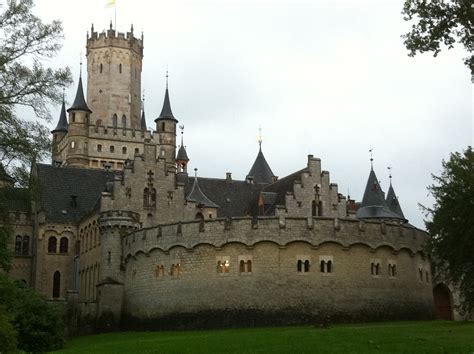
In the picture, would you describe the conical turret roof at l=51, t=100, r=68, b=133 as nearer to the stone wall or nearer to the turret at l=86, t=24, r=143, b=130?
the turret at l=86, t=24, r=143, b=130

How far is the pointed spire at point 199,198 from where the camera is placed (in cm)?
6581

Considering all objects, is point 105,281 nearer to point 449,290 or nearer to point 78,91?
point 449,290

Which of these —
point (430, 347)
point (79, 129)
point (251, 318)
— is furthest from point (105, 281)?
point (79, 129)

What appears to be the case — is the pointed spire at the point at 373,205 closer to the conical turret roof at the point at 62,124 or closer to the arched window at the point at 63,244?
the arched window at the point at 63,244

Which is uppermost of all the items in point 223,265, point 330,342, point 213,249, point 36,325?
point 213,249

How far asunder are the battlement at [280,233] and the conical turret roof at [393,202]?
24.0 meters

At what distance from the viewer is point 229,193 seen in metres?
72.2

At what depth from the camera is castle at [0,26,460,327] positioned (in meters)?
50.2

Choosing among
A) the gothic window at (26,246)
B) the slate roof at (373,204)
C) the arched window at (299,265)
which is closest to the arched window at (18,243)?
the gothic window at (26,246)

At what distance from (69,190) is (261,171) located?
23123mm

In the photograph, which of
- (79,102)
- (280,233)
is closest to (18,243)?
(79,102)

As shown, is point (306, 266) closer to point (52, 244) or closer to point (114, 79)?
point (52, 244)

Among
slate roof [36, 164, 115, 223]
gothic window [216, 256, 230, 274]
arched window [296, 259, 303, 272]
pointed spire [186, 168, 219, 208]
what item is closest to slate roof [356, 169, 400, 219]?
pointed spire [186, 168, 219, 208]

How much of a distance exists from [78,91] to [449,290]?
51682 millimetres
